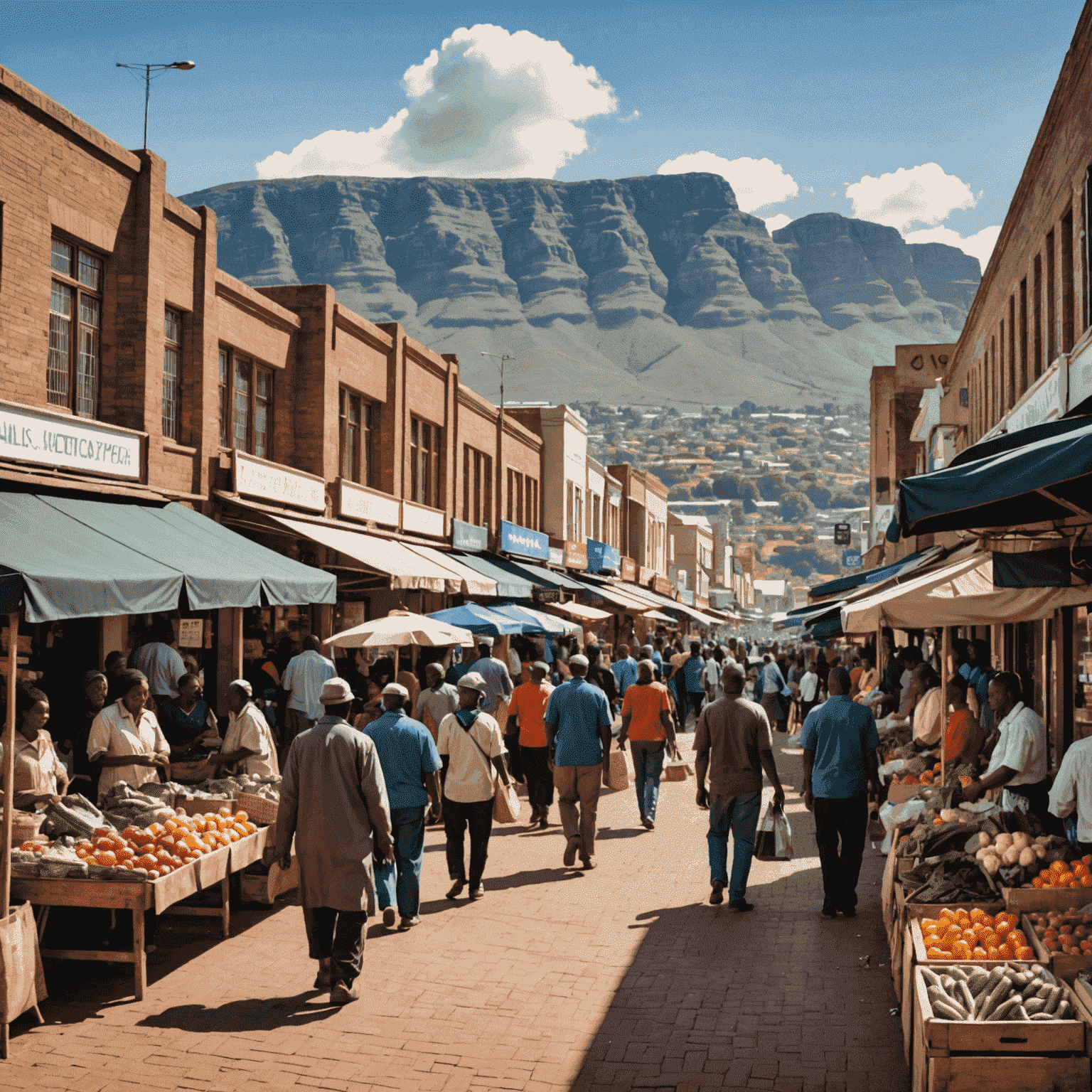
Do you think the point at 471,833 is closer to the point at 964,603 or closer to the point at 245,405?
the point at 964,603

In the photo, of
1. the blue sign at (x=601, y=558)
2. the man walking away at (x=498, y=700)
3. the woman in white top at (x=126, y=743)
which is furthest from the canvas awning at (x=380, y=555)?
the blue sign at (x=601, y=558)

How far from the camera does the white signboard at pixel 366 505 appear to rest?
2094 cm

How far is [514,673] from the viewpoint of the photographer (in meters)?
22.0

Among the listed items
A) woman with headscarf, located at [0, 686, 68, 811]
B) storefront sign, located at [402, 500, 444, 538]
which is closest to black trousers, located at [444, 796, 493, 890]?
woman with headscarf, located at [0, 686, 68, 811]

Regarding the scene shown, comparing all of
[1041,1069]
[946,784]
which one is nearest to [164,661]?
[946,784]

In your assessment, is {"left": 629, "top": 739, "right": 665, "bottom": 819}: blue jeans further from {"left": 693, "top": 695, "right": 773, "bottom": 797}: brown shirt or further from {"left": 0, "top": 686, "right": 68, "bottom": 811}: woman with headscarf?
{"left": 0, "top": 686, "right": 68, "bottom": 811}: woman with headscarf

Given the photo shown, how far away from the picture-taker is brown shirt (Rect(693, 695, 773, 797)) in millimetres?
9523

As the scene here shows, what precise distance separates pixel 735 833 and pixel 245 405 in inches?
481

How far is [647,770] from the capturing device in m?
13.3

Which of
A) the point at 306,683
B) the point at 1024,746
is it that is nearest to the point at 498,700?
the point at 306,683

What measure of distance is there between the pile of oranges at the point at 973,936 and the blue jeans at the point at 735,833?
2556 mm

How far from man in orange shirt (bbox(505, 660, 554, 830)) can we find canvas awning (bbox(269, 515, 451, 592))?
5.48m

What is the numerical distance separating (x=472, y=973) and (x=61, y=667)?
27.1ft

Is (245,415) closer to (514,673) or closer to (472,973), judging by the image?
(514,673)
